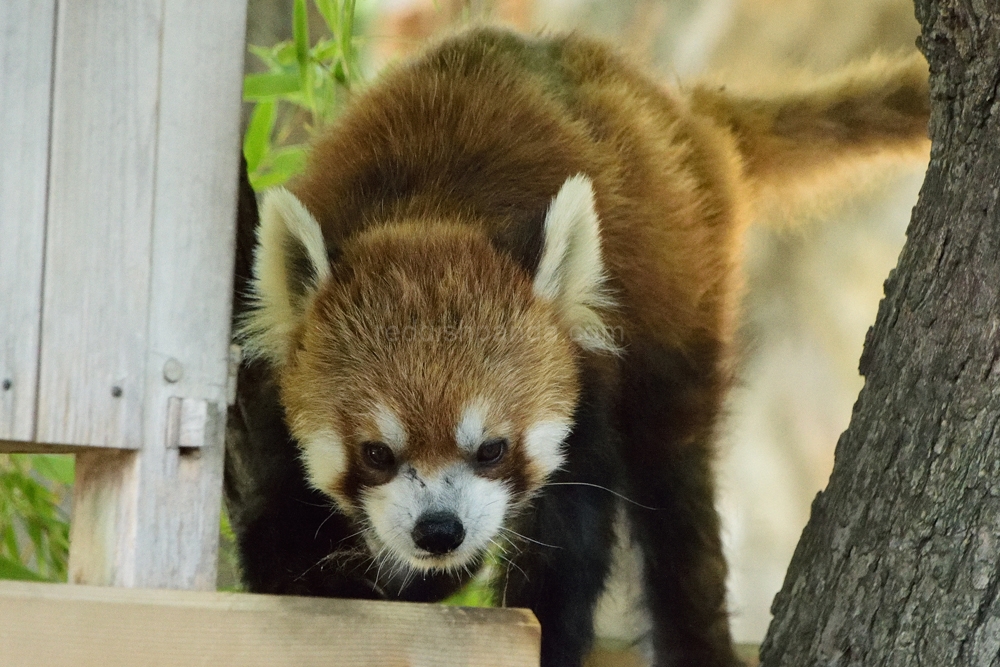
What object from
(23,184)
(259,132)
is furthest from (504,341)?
(259,132)

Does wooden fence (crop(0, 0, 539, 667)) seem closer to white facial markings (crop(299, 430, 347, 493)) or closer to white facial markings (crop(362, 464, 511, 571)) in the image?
white facial markings (crop(362, 464, 511, 571))

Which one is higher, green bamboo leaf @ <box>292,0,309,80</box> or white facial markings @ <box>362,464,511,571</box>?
green bamboo leaf @ <box>292,0,309,80</box>

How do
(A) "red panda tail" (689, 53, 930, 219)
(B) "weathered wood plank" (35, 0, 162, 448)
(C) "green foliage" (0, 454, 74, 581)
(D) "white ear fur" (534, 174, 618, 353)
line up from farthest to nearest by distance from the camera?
(A) "red panda tail" (689, 53, 930, 219)
(C) "green foliage" (0, 454, 74, 581)
(D) "white ear fur" (534, 174, 618, 353)
(B) "weathered wood plank" (35, 0, 162, 448)

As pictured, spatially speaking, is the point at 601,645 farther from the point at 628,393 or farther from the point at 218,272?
the point at 218,272

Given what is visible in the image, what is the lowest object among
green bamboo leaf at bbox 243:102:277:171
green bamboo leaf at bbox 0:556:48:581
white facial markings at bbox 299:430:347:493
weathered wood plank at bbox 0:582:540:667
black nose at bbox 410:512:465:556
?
green bamboo leaf at bbox 0:556:48:581

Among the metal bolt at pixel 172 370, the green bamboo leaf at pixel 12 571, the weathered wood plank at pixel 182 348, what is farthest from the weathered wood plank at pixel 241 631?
the green bamboo leaf at pixel 12 571

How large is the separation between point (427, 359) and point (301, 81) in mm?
1124

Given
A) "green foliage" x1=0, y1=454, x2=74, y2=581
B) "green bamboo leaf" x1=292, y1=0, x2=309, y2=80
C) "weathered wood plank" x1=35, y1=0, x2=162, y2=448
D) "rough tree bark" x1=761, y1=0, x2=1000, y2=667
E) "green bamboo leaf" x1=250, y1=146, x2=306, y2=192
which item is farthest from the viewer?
"green bamboo leaf" x1=250, y1=146, x2=306, y2=192

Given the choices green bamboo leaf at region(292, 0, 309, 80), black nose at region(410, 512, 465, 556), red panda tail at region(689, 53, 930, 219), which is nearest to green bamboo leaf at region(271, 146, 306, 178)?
green bamboo leaf at region(292, 0, 309, 80)

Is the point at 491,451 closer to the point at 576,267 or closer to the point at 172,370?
the point at 576,267

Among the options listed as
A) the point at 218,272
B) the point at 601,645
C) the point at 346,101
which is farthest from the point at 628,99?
the point at 601,645

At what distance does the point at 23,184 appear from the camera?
1885 mm

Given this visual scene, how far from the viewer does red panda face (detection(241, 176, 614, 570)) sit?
7.97 ft

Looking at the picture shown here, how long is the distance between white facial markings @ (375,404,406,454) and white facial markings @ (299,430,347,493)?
128 millimetres
